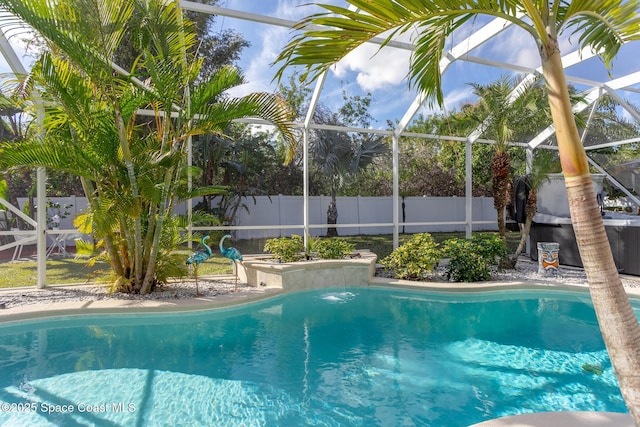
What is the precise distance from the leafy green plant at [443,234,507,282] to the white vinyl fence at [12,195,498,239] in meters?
4.28

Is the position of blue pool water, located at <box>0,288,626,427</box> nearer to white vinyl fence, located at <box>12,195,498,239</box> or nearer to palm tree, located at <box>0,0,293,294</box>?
palm tree, located at <box>0,0,293,294</box>

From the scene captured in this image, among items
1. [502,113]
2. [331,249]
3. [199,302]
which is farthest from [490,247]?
[199,302]

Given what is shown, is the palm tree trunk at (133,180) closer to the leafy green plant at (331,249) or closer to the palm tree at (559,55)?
the leafy green plant at (331,249)

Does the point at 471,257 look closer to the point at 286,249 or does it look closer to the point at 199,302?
the point at 286,249

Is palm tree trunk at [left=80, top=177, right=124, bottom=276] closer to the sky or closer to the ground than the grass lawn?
Answer: closer to the sky

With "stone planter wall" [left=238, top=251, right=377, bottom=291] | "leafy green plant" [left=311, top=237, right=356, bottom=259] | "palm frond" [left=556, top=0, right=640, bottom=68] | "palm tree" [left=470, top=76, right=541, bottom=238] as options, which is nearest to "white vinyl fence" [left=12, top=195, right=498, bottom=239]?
"palm tree" [left=470, top=76, right=541, bottom=238]

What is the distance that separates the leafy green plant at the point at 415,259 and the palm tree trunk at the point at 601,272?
562 cm

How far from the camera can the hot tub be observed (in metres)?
7.70

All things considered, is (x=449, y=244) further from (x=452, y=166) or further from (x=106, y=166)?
(x=452, y=166)

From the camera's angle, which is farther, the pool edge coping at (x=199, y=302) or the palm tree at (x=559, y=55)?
the pool edge coping at (x=199, y=302)

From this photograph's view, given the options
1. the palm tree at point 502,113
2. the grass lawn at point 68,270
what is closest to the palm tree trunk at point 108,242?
the grass lawn at point 68,270

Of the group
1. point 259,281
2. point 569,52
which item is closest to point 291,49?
point 259,281

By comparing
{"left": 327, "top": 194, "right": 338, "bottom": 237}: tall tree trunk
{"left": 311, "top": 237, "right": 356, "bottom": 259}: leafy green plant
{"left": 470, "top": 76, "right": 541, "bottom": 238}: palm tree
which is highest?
{"left": 470, "top": 76, "right": 541, "bottom": 238}: palm tree

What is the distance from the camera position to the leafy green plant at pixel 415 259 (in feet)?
24.0
